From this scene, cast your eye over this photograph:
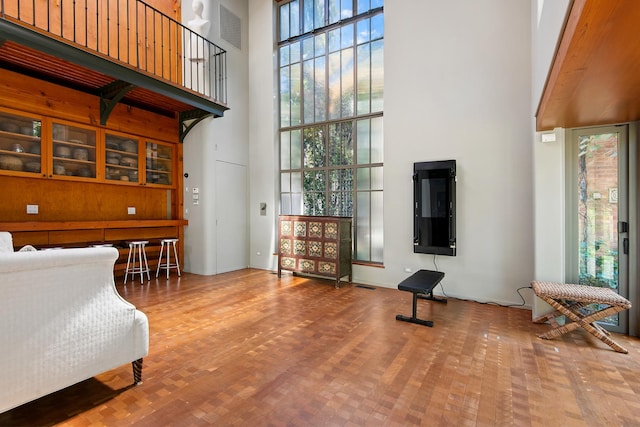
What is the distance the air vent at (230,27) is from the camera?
6.13m

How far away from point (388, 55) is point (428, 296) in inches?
154

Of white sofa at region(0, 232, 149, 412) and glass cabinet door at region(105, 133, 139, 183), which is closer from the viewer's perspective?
white sofa at region(0, 232, 149, 412)

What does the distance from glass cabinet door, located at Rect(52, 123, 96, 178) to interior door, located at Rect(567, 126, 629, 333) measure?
7.04 metres

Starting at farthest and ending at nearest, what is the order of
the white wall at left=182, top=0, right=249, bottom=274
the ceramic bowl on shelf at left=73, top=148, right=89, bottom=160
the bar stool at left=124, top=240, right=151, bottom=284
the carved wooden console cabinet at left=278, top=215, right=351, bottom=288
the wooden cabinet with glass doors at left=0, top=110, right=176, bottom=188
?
the white wall at left=182, top=0, right=249, bottom=274 < the bar stool at left=124, top=240, right=151, bottom=284 < the carved wooden console cabinet at left=278, top=215, right=351, bottom=288 < the ceramic bowl on shelf at left=73, top=148, right=89, bottom=160 < the wooden cabinet with glass doors at left=0, top=110, right=176, bottom=188

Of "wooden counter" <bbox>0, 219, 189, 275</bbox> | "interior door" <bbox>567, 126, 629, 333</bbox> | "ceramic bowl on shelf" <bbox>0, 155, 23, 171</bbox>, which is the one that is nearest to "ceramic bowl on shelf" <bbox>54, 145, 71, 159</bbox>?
"ceramic bowl on shelf" <bbox>0, 155, 23, 171</bbox>

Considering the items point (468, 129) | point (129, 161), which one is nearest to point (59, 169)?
point (129, 161)

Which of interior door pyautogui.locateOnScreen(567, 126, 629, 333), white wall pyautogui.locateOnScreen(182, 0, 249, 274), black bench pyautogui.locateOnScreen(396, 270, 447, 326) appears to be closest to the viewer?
interior door pyautogui.locateOnScreen(567, 126, 629, 333)

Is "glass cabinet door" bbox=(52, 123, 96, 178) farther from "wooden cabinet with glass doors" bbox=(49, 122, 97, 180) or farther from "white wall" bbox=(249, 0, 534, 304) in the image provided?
"white wall" bbox=(249, 0, 534, 304)

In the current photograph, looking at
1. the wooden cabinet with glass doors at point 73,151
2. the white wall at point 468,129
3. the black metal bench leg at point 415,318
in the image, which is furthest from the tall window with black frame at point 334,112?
the wooden cabinet with glass doors at point 73,151

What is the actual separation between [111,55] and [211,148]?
2.31 metres

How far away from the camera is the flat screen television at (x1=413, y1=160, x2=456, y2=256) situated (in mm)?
4348

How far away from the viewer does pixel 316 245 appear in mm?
5316

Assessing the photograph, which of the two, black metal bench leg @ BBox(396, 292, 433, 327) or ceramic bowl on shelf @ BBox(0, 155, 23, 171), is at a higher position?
ceramic bowl on shelf @ BBox(0, 155, 23, 171)

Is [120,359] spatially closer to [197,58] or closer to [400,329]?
[400,329]
